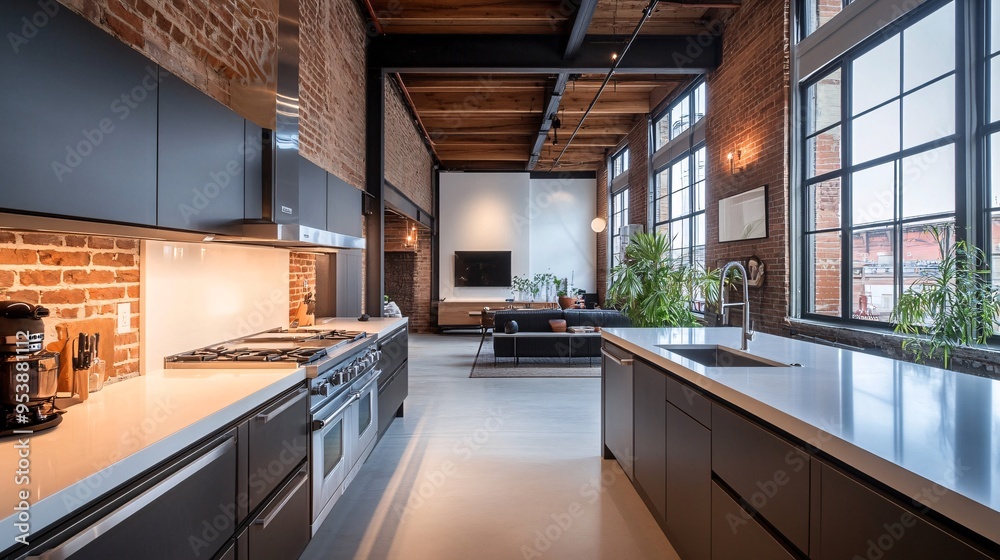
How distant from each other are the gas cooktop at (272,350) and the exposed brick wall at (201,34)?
49.3 inches

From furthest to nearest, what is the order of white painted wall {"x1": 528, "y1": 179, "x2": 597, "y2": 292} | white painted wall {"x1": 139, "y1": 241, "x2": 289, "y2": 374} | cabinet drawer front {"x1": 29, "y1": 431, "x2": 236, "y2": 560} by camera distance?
white painted wall {"x1": 528, "y1": 179, "x2": 597, "y2": 292} → white painted wall {"x1": 139, "y1": 241, "x2": 289, "y2": 374} → cabinet drawer front {"x1": 29, "y1": 431, "x2": 236, "y2": 560}

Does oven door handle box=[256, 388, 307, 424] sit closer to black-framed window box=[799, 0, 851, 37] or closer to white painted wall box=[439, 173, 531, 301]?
black-framed window box=[799, 0, 851, 37]

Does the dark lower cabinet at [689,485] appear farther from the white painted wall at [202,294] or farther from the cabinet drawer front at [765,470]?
the white painted wall at [202,294]

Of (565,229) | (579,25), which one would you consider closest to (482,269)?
(565,229)

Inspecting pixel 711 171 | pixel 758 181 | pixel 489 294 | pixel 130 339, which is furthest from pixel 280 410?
pixel 489 294

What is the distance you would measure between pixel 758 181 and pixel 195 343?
5073 millimetres

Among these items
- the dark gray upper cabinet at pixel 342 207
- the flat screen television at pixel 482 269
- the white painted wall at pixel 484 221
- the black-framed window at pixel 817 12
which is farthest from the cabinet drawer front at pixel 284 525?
the flat screen television at pixel 482 269

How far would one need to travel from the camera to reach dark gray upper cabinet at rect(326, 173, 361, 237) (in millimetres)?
3439

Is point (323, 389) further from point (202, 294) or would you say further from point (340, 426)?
point (202, 294)

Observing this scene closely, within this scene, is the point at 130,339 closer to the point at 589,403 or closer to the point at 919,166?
the point at 589,403

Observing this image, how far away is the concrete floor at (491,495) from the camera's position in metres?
2.24

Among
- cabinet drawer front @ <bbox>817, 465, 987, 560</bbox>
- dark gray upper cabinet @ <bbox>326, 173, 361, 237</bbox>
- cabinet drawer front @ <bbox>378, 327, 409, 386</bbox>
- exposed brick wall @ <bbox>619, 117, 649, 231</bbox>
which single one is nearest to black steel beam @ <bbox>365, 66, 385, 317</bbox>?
dark gray upper cabinet @ <bbox>326, 173, 361, 237</bbox>

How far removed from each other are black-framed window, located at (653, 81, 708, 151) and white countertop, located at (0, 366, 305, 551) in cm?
621

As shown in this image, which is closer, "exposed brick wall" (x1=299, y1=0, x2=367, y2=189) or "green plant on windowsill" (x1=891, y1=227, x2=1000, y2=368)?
"green plant on windowsill" (x1=891, y1=227, x2=1000, y2=368)
